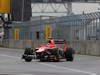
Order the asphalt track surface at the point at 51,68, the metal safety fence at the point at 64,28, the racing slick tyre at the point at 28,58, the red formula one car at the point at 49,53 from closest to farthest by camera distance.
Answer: the asphalt track surface at the point at 51,68 → the red formula one car at the point at 49,53 → the racing slick tyre at the point at 28,58 → the metal safety fence at the point at 64,28

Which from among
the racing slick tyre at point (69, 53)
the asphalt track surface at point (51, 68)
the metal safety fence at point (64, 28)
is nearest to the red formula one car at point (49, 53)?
the racing slick tyre at point (69, 53)

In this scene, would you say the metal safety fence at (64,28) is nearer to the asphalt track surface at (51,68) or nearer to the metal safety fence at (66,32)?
the metal safety fence at (66,32)

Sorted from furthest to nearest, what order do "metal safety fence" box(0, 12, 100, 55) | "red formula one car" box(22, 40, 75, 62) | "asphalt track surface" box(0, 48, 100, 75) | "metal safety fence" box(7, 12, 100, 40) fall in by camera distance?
"metal safety fence" box(7, 12, 100, 40)
"metal safety fence" box(0, 12, 100, 55)
"red formula one car" box(22, 40, 75, 62)
"asphalt track surface" box(0, 48, 100, 75)

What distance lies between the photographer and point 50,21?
42.5 m

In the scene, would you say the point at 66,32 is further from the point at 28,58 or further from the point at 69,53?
the point at 28,58

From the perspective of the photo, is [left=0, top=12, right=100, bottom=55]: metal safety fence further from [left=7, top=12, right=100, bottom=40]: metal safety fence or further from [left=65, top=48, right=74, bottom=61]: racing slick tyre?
[left=65, top=48, right=74, bottom=61]: racing slick tyre

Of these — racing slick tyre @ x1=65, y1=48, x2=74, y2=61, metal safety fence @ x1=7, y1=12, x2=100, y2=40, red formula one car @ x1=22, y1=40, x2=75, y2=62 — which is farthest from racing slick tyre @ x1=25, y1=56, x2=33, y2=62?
metal safety fence @ x1=7, y1=12, x2=100, y2=40

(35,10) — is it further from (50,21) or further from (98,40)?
(98,40)

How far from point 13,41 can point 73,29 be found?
1534 cm

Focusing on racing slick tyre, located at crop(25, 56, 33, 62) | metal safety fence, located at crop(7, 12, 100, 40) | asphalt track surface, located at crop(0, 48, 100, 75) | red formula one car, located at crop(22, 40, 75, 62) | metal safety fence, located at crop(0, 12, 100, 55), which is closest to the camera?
asphalt track surface, located at crop(0, 48, 100, 75)

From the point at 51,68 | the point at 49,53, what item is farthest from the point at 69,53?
the point at 51,68

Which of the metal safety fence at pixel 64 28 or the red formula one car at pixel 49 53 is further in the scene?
the metal safety fence at pixel 64 28

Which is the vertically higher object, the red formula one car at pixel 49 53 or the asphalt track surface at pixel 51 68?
the red formula one car at pixel 49 53

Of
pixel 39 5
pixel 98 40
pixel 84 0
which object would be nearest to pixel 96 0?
pixel 84 0
